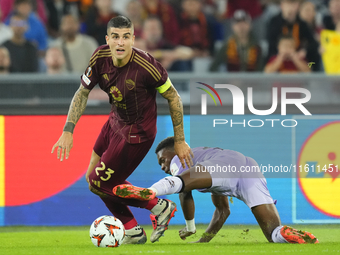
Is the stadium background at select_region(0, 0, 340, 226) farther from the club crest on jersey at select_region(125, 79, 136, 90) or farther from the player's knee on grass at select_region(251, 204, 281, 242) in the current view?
the club crest on jersey at select_region(125, 79, 136, 90)

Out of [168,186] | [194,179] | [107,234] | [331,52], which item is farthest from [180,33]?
[107,234]

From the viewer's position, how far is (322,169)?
285 inches

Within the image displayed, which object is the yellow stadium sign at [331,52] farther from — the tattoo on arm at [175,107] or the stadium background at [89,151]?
the tattoo on arm at [175,107]

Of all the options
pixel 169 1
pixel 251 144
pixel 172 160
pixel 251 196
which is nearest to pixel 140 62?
pixel 172 160

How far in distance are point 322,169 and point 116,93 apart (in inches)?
129

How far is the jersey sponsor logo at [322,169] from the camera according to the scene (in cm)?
721

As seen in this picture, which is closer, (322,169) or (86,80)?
(86,80)

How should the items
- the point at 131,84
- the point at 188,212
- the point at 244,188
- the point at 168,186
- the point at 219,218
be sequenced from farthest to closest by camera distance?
the point at 219,218 < the point at 188,212 < the point at 244,188 < the point at 131,84 < the point at 168,186

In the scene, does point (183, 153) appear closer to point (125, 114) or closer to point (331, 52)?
point (125, 114)

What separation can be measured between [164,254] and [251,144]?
10.2 ft

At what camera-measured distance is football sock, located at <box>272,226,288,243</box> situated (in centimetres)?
547

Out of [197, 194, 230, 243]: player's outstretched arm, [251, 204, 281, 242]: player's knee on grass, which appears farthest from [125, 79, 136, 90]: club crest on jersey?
[197, 194, 230, 243]: player's outstretched arm

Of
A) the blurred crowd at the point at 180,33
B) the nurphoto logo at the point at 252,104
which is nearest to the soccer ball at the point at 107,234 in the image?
the nurphoto logo at the point at 252,104

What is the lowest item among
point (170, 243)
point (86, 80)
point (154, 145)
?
point (170, 243)
